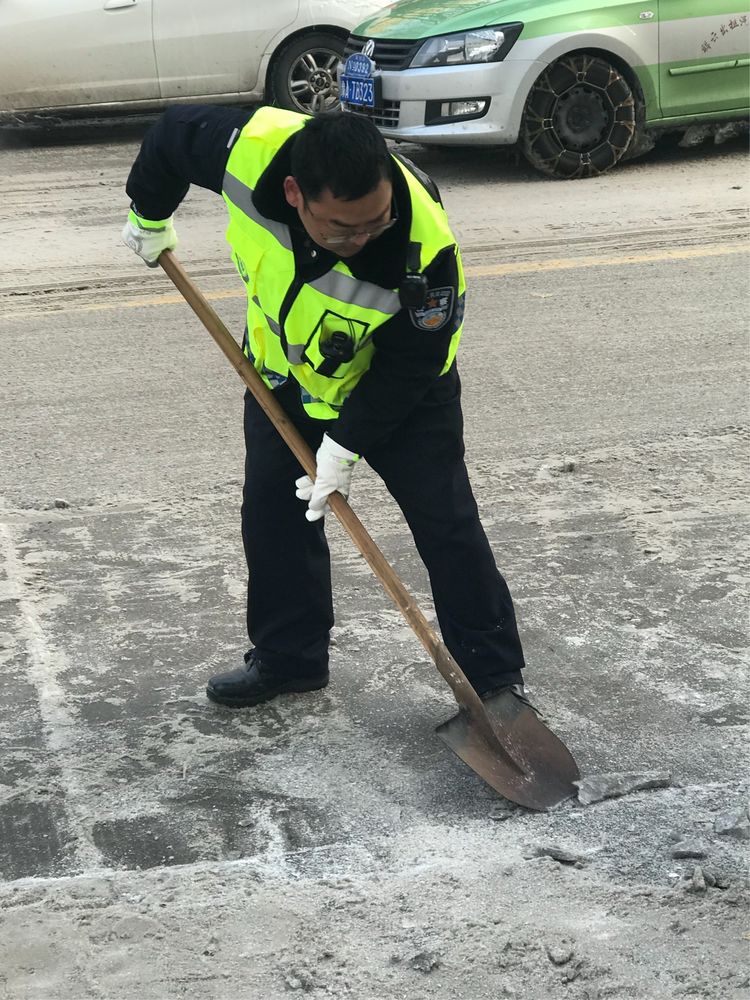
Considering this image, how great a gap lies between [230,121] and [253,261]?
0.41 m

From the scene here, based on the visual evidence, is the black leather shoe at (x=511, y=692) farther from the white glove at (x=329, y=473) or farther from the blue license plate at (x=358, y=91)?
the blue license plate at (x=358, y=91)

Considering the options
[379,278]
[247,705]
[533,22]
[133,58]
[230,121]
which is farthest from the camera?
[133,58]

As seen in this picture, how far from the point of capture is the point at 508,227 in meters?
7.84

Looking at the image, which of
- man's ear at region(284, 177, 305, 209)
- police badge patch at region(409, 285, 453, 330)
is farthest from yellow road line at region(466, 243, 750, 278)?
man's ear at region(284, 177, 305, 209)

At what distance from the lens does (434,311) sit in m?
2.95

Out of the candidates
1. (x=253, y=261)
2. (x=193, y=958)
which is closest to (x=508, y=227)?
(x=253, y=261)

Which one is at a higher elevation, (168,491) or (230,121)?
(230,121)

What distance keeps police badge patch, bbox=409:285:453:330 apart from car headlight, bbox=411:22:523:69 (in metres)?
6.08

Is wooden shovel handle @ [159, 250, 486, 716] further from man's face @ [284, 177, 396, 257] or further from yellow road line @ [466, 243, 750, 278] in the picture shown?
yellow road line @ [466, 243, 750, 278]

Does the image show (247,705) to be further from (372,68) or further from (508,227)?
(372,68)

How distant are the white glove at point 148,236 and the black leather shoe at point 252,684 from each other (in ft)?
3.82

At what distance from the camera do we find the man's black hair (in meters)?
2.71

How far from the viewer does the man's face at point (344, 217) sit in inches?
108

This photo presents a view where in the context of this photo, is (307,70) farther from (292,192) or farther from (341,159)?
(341,159)
